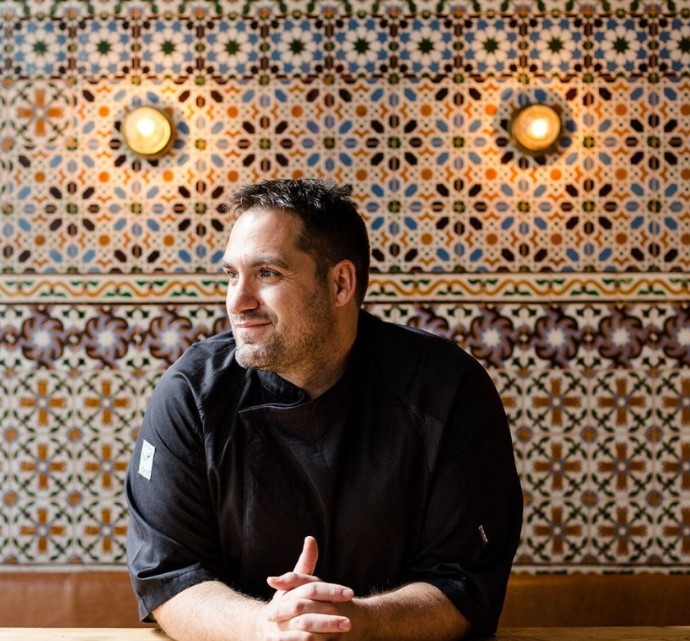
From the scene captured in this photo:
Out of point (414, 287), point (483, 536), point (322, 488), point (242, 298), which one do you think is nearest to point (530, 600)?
point (414, 287)

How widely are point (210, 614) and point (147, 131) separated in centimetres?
185

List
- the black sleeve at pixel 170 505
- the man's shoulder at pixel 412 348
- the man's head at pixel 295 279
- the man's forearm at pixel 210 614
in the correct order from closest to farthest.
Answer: the man's forearm at pixel 210 614 < the black sleeve at pixel 170 505 < the man's head at pixel 295 279 < the man's shoulder at pixel 412 348

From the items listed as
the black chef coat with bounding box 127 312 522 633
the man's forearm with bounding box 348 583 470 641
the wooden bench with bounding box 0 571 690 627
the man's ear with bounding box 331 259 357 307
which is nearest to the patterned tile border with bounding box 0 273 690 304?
the wooden bench with bounding box 0 571 690 627

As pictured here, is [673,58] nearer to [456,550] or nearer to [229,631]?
[456,550]

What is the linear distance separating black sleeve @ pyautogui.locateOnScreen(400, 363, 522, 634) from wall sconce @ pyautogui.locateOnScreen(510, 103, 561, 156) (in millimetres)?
1368

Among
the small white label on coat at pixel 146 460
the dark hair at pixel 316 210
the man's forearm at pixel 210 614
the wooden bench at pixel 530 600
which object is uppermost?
the dark hair at pixel 316 210

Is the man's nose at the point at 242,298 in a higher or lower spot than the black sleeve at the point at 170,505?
higher

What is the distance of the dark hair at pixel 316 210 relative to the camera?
175 centimetres

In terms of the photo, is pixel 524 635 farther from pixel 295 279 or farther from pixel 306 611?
pixel 295 279

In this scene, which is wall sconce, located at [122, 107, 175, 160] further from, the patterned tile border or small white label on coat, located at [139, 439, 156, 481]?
small white label on coat, located at [139, 439, 156, 481]

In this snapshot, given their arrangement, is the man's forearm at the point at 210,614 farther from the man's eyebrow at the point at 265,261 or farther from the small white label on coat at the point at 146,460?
the man's eyebrow at the point at 265,261

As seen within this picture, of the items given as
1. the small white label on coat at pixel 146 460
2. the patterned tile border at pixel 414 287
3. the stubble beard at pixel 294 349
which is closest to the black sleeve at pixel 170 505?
the small white label on coat at pixel 146 460

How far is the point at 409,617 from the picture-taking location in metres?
1.47

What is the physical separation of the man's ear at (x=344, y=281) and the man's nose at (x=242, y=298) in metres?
0.20
